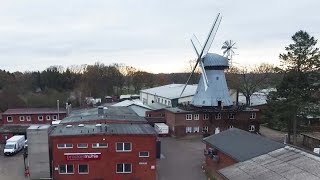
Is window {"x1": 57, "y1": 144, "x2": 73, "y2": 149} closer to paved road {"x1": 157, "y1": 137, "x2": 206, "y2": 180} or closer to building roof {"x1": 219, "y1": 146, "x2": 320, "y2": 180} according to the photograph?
paved road {"x1": 157, "y1": 137, "x2": 206, "y2": 180}

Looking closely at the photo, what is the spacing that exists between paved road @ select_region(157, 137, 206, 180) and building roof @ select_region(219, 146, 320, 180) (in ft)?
27.1

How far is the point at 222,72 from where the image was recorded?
53281 millimetres

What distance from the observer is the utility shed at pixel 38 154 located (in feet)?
100

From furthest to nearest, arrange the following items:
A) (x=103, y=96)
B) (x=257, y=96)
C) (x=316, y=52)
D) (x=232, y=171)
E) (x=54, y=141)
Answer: (x=103, y=96) < (x=257, y=96) < (x=316, y=52) < (x=54, y=141) < (x=232, y=171)

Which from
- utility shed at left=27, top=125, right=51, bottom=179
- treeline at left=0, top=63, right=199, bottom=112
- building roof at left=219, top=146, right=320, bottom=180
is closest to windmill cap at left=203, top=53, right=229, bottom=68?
utility shed at left=27, top=125, right=51, bottom=179

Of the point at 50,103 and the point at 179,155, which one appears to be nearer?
the point at 179,155

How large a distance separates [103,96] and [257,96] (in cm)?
4199

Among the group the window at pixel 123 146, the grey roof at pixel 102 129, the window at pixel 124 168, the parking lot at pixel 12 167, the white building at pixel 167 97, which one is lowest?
the parking lot at pixel 12 167

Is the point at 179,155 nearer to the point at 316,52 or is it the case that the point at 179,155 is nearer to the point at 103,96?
the point at 316,52

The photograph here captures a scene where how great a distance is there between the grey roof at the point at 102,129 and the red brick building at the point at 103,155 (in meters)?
0.08

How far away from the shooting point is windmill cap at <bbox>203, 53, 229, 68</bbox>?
5262 centimetres

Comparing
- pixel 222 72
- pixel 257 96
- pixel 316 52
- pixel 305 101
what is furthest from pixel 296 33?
pixel 257 96

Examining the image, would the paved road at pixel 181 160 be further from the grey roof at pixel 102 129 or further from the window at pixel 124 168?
the grey roof at pixel 102 129

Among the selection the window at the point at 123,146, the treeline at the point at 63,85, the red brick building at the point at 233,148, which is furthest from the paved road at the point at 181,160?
the treeline at the point at 63,85
